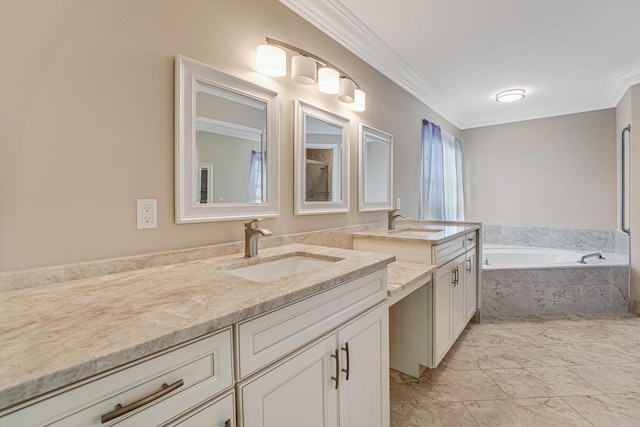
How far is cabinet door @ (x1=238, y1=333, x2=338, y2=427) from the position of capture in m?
0.77

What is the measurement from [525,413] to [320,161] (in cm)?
189

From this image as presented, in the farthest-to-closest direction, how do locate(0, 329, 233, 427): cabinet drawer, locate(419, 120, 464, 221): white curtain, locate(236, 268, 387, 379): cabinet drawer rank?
locate(419, 120, 464, 221): white curtain < locate(236, 268, 387, 379): cabinet drawer < locate(0, 329, 233, 427): cabinet drawer

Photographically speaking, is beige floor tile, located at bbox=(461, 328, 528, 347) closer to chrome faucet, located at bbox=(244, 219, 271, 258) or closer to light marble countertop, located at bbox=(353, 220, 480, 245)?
light marble countertop, located at bbox=(353, 220, 480, 245)

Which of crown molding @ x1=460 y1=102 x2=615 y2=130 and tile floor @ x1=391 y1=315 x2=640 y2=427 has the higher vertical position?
crown molding @ x1=460 y1=102 x2=615 y2=130

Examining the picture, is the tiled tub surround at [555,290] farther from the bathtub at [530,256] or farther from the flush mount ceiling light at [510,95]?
the flush mount ceiling light at [510,95]

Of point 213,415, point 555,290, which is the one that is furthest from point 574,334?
point 213,415

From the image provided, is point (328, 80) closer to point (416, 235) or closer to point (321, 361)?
point (416, 235)

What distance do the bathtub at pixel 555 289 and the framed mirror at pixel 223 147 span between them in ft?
8.83

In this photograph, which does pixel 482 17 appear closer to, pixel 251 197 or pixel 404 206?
pixel 404 206

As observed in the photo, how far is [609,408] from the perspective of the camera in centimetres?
171

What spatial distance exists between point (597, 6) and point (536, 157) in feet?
8.45

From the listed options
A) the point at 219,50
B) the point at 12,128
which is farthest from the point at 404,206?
the point at 12,128

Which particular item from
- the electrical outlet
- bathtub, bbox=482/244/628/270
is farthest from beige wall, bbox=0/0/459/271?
bathtub, bbox=482/244/628/270

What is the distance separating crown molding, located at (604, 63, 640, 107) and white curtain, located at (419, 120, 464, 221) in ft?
5.42
